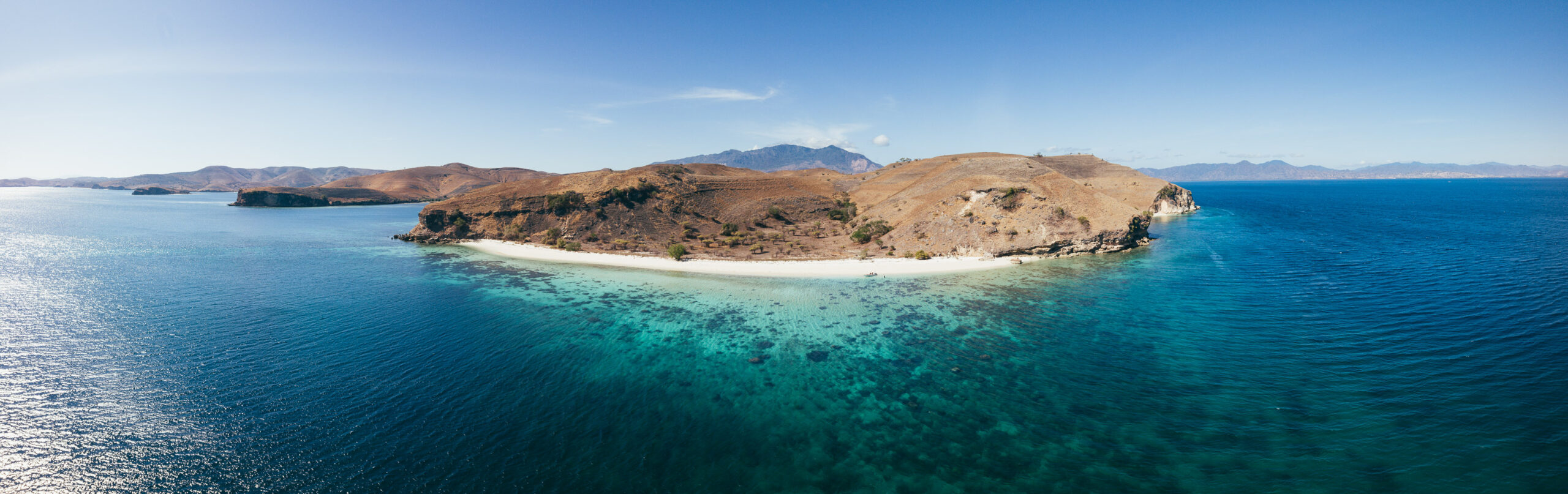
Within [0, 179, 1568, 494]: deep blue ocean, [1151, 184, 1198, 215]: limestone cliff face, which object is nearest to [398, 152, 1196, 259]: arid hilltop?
[1151, 184, 1198, 215]: limestone cliff face

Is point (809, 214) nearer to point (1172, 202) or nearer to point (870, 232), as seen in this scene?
point (870, 232)

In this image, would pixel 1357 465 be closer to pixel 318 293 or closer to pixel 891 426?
Result: pixel 891 426

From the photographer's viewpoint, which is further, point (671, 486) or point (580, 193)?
point (580, 193)

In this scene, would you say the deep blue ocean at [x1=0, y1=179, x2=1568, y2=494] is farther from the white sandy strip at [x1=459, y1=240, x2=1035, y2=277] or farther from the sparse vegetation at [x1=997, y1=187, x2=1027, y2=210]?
the sparse vegetation at [x1=997, y1=187, x2=1027, y2=210]

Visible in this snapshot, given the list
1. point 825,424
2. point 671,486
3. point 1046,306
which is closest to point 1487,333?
point 1046,306

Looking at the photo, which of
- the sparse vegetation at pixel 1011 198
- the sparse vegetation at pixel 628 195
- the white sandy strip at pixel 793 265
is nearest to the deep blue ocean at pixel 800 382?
the white sandy strip at pixel 793 265
